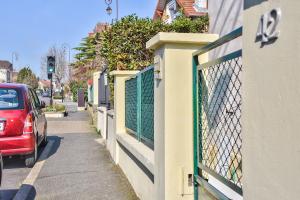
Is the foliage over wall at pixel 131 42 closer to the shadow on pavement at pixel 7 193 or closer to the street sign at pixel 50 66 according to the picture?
the shadow on pavement at pixel 7 193

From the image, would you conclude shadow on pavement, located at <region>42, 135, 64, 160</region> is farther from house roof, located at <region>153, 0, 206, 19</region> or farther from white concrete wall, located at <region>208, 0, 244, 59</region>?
house roof, located at <region>153, 0, 206, 19</region>

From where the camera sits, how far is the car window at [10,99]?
8.36 meters

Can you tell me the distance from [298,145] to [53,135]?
43.0 ft

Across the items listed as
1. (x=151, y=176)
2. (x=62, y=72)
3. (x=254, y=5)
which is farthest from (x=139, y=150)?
(x=62, y=72)

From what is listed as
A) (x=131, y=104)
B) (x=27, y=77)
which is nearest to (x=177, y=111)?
(x=131, y=104)

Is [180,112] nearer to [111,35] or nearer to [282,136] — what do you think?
[282,136]

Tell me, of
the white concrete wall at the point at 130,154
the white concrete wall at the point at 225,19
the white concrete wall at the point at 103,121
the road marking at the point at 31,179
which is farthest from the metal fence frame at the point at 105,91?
the white concrete wall at the point at 225,19

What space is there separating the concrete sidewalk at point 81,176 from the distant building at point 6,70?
9153 centimetres

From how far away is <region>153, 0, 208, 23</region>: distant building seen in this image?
13438mm

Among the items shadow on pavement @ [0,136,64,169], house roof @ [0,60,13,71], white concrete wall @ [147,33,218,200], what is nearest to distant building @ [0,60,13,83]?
house roof @ [0,60,13,71]

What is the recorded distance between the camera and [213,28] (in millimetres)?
8008

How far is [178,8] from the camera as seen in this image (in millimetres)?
21703

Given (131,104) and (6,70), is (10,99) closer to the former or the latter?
(131,104)

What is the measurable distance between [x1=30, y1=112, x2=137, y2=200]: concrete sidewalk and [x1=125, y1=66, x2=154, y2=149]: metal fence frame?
0.79m
